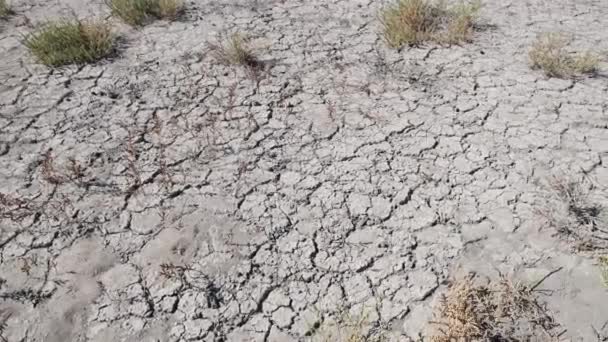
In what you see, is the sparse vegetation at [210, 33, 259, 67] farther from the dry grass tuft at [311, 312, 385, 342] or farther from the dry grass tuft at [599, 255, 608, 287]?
the dry grass tuft at [599, 255, 608, 287]

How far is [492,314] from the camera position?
201 cm

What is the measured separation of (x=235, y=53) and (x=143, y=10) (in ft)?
3.78

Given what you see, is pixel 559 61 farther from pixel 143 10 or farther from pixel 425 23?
pixel 143 10

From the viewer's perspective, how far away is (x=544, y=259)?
2240 mm

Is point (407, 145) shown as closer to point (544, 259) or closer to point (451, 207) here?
point (451, 207)

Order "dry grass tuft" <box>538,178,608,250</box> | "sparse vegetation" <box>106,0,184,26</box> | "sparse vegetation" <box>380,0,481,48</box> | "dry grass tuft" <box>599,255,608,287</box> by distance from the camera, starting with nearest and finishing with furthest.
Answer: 1. "dry grass tuft" <box>599,255,608,287</box>
2. "dry grass tuft" <box>538,178,608,250</box>
3. "sparse vegetation" <box>380,0,481,48</box>
4. "sparse vegetation" <box>106,0,184,26</box>

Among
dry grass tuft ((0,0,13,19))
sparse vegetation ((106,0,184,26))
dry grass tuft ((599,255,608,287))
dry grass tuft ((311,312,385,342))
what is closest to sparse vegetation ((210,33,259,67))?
sparse vegetation ((106,0,184,26))

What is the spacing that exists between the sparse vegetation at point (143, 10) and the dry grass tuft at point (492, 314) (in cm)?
332

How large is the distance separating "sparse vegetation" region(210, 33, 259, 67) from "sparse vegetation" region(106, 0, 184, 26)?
2.27 ft

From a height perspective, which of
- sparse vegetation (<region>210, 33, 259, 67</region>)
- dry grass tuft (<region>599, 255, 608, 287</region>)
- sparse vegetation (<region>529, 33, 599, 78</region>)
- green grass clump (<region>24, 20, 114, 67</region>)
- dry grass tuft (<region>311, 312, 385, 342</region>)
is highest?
green grass clump (<region>24, 20, 114, 67</region>)

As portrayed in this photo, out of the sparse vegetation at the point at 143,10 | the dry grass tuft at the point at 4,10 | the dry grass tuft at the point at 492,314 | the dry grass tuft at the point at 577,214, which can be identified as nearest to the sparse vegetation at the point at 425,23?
the dry grass tuft at the point at 577,214

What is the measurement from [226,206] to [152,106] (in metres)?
1.11

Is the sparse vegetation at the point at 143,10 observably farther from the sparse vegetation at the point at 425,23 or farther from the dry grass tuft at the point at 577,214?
the dry grass tuft at the point at 577,214

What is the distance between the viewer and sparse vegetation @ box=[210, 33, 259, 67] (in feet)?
11.6
